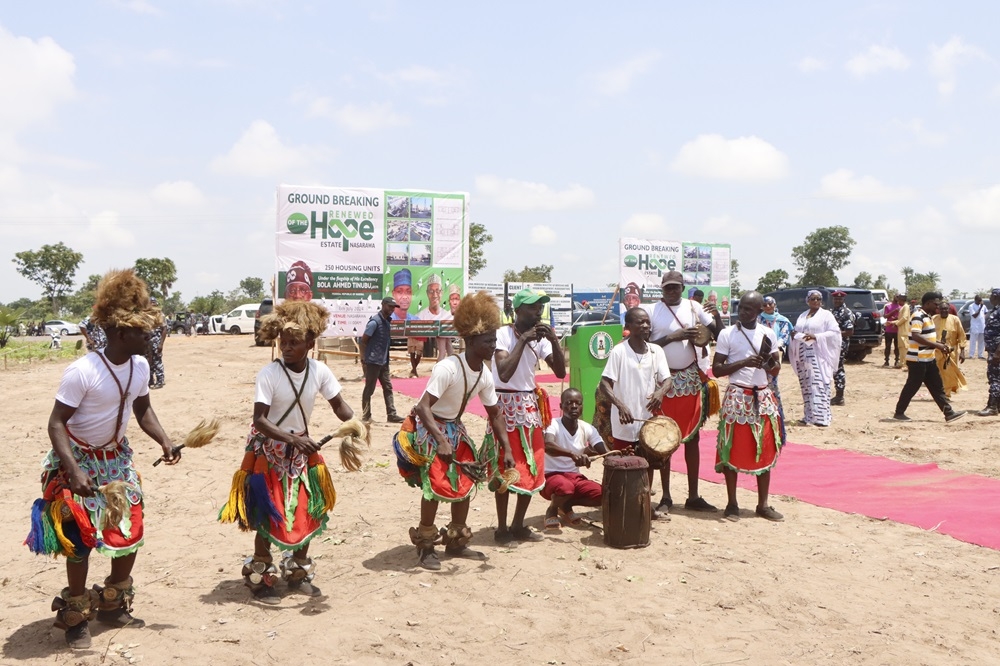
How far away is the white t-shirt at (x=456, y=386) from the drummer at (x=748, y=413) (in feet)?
7.79

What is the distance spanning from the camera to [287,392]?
480 centimetres

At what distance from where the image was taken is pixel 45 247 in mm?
61812

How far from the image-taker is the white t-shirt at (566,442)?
270 inches

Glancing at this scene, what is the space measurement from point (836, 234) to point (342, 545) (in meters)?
68.3

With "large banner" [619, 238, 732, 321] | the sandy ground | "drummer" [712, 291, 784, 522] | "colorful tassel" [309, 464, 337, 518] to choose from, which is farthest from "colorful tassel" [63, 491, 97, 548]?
"large banner" [619, 238, 732, 321]

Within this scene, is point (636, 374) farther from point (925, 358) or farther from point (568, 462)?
point (925, 358)

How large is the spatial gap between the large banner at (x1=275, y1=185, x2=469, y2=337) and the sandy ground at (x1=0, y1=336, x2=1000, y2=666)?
29.1 ft

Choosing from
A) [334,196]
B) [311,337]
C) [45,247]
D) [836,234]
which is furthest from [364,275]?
[836,234]

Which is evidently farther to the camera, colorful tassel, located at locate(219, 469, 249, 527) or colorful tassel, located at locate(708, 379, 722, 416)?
colorful tassel, located at locate(708, 379, 722, 416)

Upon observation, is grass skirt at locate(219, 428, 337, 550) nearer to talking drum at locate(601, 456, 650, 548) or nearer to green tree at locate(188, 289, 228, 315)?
talking drum at locate(601, 456, 650, 548)

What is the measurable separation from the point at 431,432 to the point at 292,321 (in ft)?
3.76

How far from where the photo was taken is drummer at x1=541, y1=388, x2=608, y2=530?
6.77 m

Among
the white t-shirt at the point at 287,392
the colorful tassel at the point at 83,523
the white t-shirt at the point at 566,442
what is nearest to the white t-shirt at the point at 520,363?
the white t-shirt at the point at 566,442

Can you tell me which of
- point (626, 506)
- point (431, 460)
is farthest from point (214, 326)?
point (431, 460)
